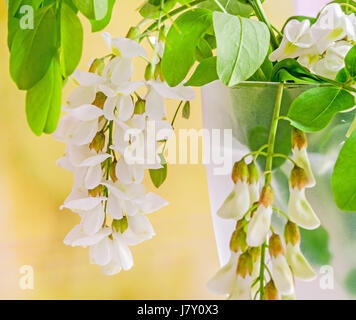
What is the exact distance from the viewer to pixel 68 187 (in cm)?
67

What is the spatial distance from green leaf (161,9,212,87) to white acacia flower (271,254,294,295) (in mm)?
125

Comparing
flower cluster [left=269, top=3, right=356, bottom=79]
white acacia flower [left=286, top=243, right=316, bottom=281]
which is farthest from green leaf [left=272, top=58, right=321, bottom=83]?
white acacia flower [left=286, top=243, right=316, bottom=281]

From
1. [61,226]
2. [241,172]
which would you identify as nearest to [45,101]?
[241,172]

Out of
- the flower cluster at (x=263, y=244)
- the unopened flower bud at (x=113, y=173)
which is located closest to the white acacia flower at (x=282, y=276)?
the flower cluster at (x=263, y=244)

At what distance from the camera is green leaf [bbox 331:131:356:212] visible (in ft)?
0.98

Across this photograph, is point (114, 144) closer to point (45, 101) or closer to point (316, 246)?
point (45, 101)

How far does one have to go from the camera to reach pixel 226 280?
32 centimetres

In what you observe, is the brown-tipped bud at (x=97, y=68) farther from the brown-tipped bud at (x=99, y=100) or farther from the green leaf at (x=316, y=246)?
the green leaf at (x=316, y=246)

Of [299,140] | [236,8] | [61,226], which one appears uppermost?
[236,8]

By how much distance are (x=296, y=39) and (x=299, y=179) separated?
0.09m

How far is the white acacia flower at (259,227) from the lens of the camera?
0.30m

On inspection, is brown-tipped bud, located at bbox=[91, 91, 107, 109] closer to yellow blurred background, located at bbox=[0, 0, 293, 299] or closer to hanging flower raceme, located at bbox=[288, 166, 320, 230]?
hanging flower raceme, located at bbox=[288, 166, 320, 230]

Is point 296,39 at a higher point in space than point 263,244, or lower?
higher

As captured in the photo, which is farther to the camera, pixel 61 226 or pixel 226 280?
pixel 61 226
